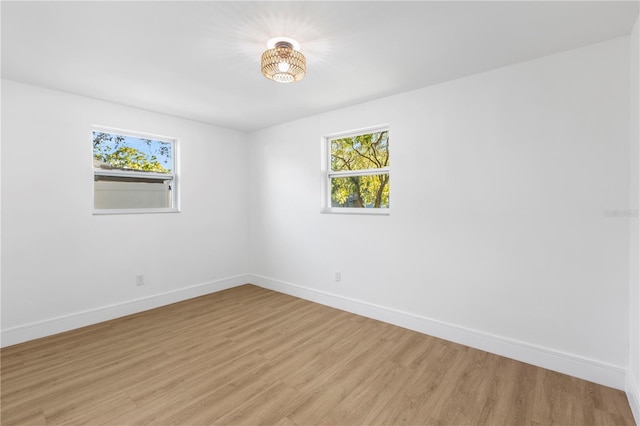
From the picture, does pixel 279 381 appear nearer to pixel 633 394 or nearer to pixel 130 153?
pixel 633 394

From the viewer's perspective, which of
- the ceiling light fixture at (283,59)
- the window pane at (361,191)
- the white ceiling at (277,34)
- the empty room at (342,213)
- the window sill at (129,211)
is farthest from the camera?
the window pane at (361,191)

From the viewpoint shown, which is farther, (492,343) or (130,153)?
(130,153)

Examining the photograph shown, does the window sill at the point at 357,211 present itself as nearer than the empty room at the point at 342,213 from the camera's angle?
No

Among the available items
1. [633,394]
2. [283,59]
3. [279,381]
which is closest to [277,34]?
[283,59]

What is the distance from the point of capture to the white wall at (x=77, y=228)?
2793 millimetres

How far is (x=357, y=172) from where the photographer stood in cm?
366

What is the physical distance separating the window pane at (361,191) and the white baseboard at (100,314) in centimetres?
226

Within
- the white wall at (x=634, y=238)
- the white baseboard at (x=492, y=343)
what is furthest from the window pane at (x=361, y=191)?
the white wall at (x=634, y=238)

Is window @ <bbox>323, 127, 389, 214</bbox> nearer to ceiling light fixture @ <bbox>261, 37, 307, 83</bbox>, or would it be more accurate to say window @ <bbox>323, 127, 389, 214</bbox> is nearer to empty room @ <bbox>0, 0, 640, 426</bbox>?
empty room @ <bbox>0, 0, 640, 426</bbox>

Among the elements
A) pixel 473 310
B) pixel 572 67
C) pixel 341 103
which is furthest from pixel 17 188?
pixel 572 67

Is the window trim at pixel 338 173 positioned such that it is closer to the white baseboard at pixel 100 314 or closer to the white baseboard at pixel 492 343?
the white baseboard at pixel 492 343

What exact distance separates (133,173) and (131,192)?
24 centimetres

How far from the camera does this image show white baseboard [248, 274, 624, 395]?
2.16m

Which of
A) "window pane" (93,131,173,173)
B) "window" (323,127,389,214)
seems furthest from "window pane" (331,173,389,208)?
"window pane" (93,131,173,173)
